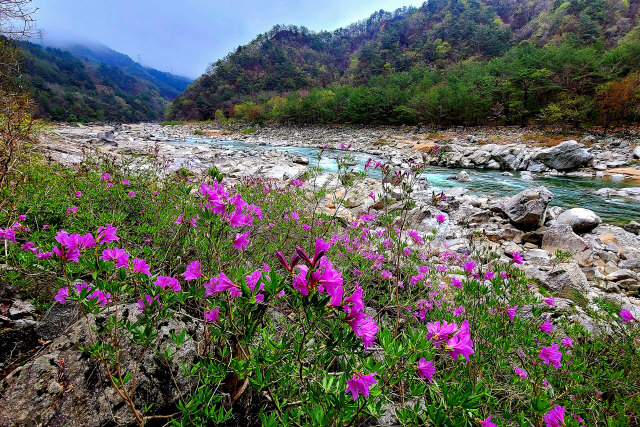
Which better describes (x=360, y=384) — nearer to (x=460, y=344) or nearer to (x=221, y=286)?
(x=460, y=344)

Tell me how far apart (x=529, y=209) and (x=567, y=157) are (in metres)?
11.2

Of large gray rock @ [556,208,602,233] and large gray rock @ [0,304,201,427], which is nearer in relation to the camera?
large gray rock @ [0,304,201,427]

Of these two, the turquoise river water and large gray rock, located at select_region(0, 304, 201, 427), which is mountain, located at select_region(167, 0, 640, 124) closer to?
the turquoise river water

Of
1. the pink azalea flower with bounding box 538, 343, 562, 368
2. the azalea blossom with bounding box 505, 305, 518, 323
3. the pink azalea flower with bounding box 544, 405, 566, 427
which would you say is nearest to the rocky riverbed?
the azalea blossom with bounding box 505, 305, 518, 323

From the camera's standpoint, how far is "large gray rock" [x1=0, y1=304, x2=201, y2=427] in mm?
1218

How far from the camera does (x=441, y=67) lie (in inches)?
2189

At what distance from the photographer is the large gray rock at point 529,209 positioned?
6.49 metres

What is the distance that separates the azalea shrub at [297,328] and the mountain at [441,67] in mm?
29375

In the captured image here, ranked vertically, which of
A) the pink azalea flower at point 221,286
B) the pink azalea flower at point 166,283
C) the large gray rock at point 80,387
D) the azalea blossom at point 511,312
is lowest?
the large gray rock at point 80,387

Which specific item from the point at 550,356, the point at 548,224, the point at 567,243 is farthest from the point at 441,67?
the point at 550,356

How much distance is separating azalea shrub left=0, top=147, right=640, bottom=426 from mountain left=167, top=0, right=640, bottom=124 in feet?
96.4

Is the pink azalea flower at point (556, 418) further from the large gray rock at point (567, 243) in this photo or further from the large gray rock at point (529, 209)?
the large gray rock at point (529, 209)

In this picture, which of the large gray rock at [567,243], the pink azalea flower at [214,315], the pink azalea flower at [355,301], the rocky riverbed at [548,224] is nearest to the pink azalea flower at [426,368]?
the pink azalea flower at [355,301]

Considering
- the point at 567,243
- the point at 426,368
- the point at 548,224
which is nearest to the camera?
the point at 426,368
